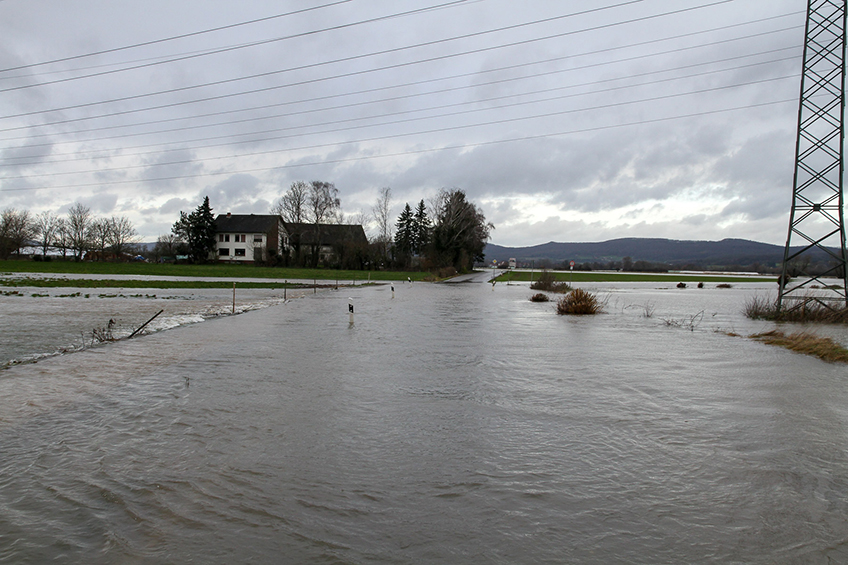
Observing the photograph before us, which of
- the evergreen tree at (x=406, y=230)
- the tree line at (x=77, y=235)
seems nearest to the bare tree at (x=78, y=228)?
the tree line at (x=77, y=235)

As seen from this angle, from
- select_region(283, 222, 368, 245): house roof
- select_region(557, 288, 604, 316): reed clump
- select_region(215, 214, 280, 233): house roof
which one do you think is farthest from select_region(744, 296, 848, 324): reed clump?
select_region(215, 214, 280, 233): house roof

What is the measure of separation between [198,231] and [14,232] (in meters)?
30.0

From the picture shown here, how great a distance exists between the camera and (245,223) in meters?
96.9

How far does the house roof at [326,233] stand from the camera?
87375 millimetres

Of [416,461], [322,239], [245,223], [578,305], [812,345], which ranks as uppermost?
[245,223]

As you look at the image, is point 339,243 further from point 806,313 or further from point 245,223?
point 806,313

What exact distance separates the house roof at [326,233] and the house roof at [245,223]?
555cm

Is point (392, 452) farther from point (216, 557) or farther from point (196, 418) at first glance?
point (196, 418)

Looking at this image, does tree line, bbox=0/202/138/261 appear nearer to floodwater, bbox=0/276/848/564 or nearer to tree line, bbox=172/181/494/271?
tree line, bbox=172/181/494/271

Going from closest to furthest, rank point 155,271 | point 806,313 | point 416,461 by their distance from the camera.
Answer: point 416,461, point 806,313, point 155,271

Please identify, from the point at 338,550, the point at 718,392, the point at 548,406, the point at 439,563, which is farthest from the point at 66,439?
the point at 718,392

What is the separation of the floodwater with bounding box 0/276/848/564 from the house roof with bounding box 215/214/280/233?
287ft

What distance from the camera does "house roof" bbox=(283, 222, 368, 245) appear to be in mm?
87375

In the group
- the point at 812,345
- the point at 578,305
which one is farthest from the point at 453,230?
the point at 812,345
